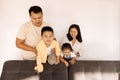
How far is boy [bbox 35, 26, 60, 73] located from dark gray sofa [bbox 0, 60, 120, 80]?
54 mm

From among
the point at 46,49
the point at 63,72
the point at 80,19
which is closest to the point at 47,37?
the point at 46,49

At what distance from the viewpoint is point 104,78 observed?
2.22 meters

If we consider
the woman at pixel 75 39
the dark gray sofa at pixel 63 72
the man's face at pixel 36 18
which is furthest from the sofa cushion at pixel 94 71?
the man's face at pixel 36 18

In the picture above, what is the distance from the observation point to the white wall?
9.20 feet

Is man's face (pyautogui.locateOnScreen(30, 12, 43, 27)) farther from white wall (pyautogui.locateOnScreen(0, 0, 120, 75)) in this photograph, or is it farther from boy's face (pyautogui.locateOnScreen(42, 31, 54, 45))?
white wall (pyautogui.locateOnScreen(0, 0, 120, 75))

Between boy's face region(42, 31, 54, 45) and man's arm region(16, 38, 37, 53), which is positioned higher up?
boy's face region(42, 31, 54, 45)

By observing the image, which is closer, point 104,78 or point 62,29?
point 104,78

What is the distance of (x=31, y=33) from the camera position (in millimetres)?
2359

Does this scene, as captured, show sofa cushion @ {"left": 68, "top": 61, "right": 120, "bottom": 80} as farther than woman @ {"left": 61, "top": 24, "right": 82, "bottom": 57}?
No

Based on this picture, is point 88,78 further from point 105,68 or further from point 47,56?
→ point 47,56

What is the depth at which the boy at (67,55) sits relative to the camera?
2334mm

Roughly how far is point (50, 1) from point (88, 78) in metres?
1.08

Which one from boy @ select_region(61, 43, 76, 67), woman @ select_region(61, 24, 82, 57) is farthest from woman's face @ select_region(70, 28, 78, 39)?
boy @ select_region(61, 43, 76, 67)

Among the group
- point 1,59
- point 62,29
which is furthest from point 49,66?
point 1,59
